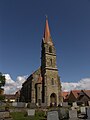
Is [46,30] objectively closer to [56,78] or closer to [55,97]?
[56,78]

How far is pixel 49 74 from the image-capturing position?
4606 centimetres

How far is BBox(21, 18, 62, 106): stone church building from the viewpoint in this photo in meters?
43.6

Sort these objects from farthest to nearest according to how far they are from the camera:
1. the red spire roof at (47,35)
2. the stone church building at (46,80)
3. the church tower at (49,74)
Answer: the red spire roof at (47,35) → the church tower at (49,74) → the stone church building at (46,80)

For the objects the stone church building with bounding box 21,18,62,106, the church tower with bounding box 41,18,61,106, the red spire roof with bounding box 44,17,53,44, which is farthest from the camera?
the red spire roof with bounding box 44,17,53,44

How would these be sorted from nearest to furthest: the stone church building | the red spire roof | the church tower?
the stone church building
the church tower
the red spire roof

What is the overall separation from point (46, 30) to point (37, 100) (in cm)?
2092

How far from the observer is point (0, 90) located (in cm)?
4953

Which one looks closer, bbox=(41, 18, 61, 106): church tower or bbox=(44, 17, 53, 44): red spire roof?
bbox=(41, 18, 61, 106): church tower

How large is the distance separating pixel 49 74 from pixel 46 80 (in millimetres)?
2262

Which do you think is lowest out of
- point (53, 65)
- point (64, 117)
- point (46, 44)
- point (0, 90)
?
point (64, 117)

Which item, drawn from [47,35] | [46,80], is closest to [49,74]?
[46,80]

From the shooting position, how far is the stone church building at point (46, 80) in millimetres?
43562

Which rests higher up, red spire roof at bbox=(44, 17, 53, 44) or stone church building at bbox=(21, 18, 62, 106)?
red spire roof at bbox=(44, 17, 53, 44)

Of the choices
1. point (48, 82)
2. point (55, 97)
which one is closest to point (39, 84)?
point (48, 82)
